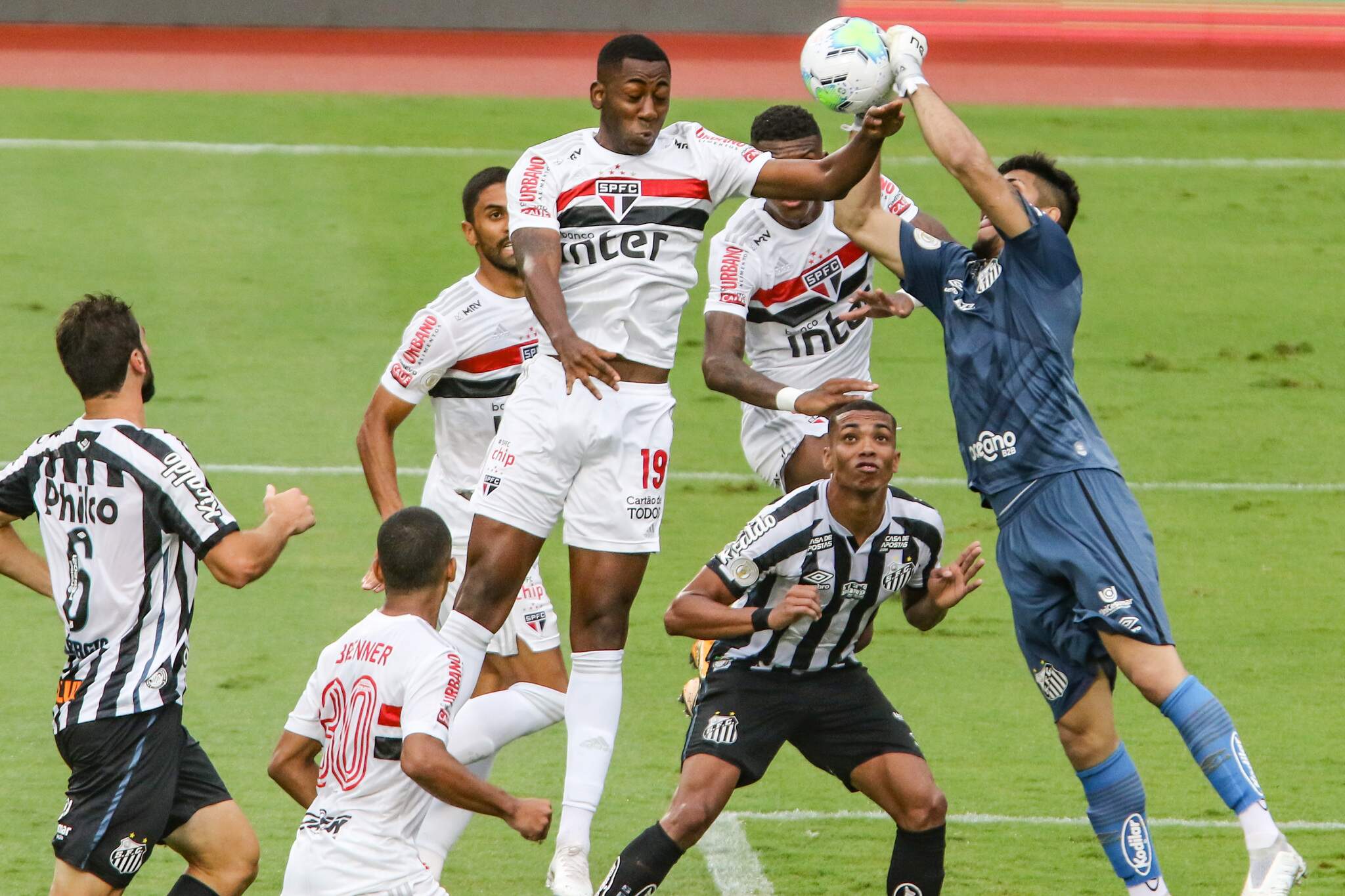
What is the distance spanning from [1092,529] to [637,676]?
3909 millimetres

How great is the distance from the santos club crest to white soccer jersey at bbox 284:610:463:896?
5.92 ft

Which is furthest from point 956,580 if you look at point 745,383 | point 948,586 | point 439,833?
point 439,833

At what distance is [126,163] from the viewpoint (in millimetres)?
18766

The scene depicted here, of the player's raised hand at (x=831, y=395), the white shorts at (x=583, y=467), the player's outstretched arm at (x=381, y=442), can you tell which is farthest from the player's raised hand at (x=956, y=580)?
the player's outstretched arm at (x=381, y=442)

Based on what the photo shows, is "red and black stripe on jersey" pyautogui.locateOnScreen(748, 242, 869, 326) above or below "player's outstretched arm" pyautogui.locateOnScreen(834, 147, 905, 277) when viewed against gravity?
below

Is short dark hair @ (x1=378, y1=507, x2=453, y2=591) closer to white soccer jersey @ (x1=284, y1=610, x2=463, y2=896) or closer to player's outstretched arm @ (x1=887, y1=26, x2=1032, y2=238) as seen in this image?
white soccer jersey @ (x1=284, y1=610, x2=463, y2=896)

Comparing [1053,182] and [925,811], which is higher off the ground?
[1053,182]

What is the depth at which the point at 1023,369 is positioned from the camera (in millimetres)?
6082

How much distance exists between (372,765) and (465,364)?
106 inches

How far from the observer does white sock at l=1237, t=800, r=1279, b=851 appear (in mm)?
5480

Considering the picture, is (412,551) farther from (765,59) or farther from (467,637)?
(765,59)

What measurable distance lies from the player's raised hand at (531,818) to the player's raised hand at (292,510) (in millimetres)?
1025

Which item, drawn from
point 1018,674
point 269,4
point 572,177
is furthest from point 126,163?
point 572,177

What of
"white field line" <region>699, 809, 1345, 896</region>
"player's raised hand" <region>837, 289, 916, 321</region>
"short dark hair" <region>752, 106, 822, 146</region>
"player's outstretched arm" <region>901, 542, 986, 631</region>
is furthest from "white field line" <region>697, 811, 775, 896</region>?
"short dark hair" <region>752, 106, 822, 146</region>
